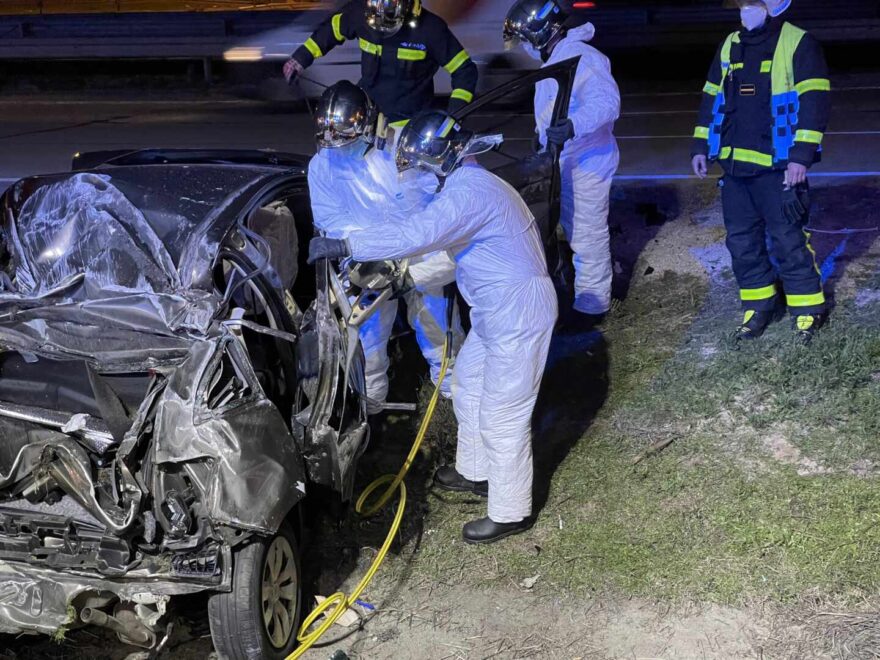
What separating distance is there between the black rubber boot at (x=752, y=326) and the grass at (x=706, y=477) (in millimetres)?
100

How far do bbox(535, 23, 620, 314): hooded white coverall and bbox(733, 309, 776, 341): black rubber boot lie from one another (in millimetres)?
814

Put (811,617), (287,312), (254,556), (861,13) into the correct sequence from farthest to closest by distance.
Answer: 1. (861,13)
2. (287,312)
3. (811,617)
4. (254,556)

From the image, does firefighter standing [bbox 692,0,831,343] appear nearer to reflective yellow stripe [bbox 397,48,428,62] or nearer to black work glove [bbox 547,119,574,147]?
black work glove [bbox 547,119,574,147]

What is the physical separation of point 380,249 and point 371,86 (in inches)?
112

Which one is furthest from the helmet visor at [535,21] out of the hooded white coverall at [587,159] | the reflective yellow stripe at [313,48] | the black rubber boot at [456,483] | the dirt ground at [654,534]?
the black rubber boot at [456,483]

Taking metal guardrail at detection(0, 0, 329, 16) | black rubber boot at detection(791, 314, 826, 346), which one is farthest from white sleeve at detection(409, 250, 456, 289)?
metal guardrail at detection(0, 0, 329, 16)

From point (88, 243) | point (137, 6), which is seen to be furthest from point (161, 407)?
point (137, 6)

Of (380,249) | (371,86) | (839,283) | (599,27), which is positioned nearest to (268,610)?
(380,249)

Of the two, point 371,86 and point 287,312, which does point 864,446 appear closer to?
point 287,312

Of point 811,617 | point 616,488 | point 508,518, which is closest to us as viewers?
point 811,617

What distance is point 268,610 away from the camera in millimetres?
3549

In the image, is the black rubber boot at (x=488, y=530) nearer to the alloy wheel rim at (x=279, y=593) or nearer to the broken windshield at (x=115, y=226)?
the alloy wheel rim at (x=279, y=593)

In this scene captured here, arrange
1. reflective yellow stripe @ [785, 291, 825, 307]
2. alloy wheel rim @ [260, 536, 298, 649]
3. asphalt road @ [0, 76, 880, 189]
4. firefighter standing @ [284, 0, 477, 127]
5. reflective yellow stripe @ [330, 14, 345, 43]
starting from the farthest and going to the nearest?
asphalt road @ [0, 76, 880, 189] < reflective yellow stripe @ [330, 14, 345, 43] < firefighter standing @ [284, 0, 477, 127] < reflective yellow stripe @ [785, 291, 825, 307] < alloy wheel rim @ [260, 536, 298, 649]

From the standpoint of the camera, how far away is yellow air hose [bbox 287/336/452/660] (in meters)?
3.79
